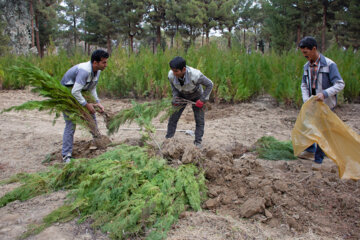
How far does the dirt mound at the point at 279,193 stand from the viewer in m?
2.36

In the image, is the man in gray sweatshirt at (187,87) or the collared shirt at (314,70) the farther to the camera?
the man in gray sweatshirt at (187,87)

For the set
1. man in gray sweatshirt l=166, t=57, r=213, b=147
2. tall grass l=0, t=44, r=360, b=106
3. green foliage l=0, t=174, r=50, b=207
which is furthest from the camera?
tall grass l=0, t=44, r=360, b=106

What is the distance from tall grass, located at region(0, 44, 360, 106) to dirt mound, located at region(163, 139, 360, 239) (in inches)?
119

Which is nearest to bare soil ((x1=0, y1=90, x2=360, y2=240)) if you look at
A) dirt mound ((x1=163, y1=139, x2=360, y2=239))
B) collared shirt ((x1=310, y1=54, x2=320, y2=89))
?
dirt mound ((x1=163, y1=139, x2=360, y2=239))

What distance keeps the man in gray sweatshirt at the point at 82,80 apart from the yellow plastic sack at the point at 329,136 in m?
2.57

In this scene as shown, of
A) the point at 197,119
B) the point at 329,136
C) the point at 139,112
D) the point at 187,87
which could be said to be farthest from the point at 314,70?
the point at 139,112

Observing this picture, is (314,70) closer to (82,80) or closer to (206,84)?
(206,84)

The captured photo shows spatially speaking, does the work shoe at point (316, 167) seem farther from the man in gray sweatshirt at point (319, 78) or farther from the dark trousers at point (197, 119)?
the dark trousers at point (197, 119)

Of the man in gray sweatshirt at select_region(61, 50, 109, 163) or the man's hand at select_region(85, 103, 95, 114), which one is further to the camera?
the man's hand at select_region(85, 103, 95, 114)

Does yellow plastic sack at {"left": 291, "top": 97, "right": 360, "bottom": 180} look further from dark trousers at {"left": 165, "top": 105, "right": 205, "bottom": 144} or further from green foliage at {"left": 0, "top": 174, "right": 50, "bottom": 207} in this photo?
green foliage at {"left": 0, "top": 174, "right": 50, "bottom": 207}

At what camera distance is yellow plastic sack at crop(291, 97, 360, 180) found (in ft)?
10.1

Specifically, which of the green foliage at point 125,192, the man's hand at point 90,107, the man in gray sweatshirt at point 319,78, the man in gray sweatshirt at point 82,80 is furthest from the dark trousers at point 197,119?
the man in gray sweatshirt at point 319,78

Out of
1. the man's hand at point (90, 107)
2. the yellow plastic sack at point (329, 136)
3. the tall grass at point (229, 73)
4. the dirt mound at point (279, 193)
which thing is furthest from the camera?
the tall grass at point (229, 73)

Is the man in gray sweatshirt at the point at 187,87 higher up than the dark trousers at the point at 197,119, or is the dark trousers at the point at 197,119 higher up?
the man in gray sweatshirt at the point at 187,87
